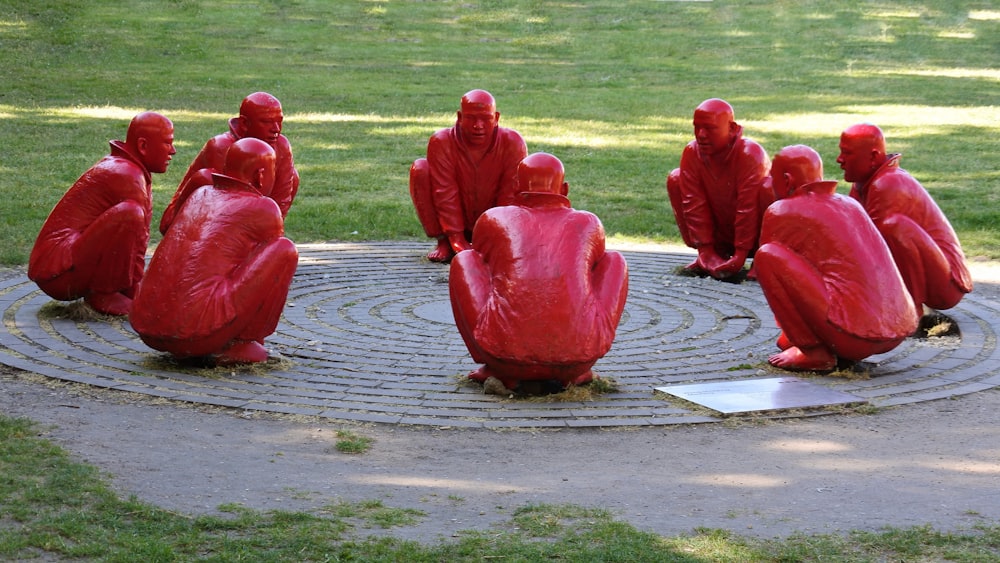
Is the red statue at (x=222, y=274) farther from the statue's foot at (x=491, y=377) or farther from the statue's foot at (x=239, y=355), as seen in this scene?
the statue's foot at (x=491, y=377)

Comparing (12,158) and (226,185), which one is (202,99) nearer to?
(12,158)

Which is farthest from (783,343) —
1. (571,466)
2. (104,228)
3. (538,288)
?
(104,228)

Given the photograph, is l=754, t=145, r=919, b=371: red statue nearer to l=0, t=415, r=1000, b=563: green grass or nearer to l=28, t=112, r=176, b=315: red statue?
l=0, t=415, r=1000, b=563: green grass

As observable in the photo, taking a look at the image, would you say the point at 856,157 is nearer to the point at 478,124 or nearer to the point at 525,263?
the point at 525,263

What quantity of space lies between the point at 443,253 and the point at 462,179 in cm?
76

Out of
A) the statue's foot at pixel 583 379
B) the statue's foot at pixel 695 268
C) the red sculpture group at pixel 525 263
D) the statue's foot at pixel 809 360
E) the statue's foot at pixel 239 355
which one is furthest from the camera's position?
the statue's foot at pixel 695 268

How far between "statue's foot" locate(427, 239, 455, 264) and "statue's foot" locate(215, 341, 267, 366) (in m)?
4.39

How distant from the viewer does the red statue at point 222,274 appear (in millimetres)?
8422

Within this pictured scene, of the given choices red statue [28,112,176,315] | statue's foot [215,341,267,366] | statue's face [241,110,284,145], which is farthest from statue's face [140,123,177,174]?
statue's foot [215,341,267,366]

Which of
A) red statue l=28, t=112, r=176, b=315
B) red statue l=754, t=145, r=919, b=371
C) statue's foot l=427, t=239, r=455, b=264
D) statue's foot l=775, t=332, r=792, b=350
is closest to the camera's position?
red statue l=754, t=145, r=919, b=371

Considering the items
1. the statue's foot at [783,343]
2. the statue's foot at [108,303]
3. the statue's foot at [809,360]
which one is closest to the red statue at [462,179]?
the statue's foot at [108,303]

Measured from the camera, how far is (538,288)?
7902 millimetres

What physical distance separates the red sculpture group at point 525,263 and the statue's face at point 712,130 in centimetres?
214

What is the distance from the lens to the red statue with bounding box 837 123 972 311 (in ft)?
32.0
